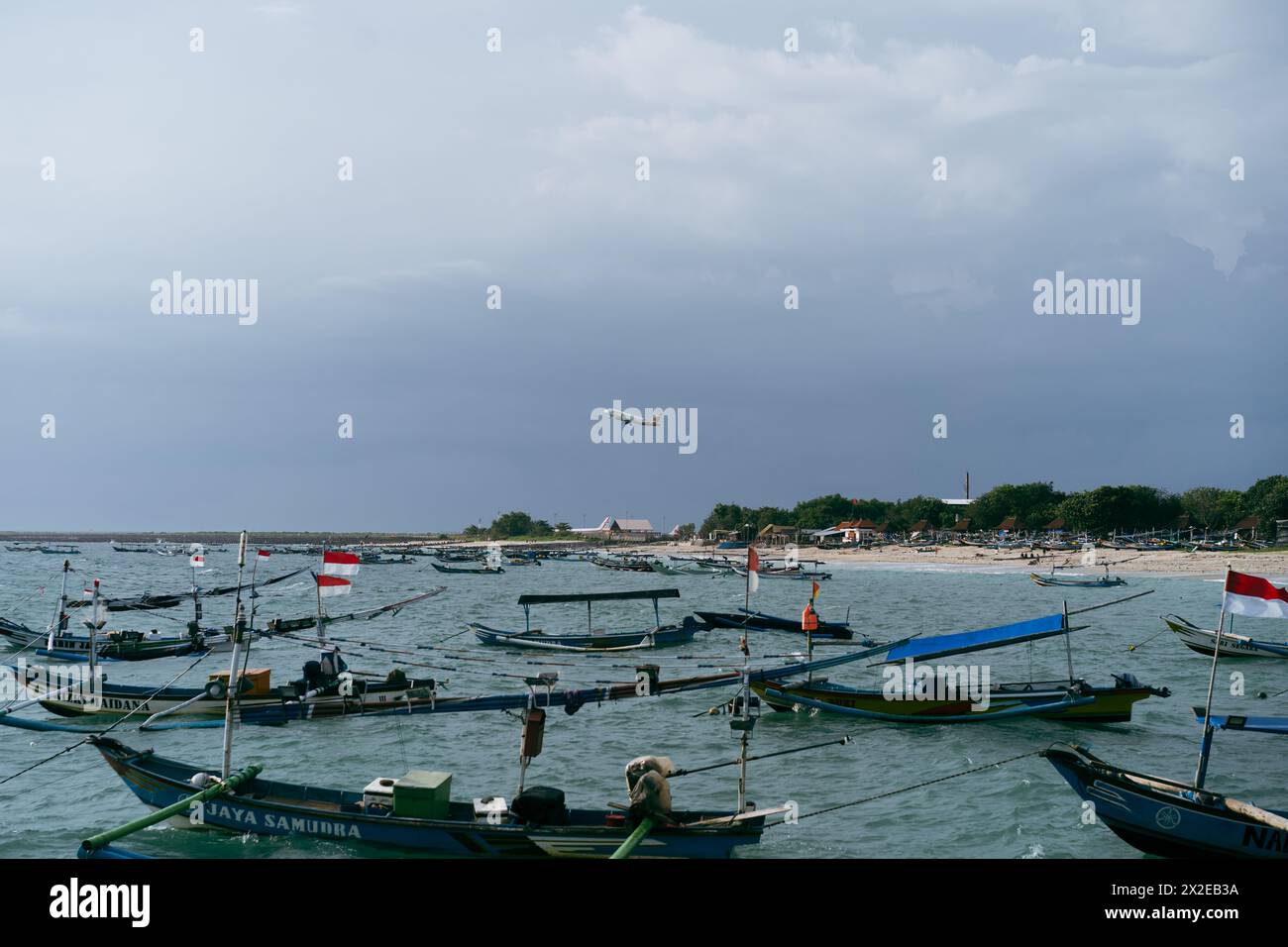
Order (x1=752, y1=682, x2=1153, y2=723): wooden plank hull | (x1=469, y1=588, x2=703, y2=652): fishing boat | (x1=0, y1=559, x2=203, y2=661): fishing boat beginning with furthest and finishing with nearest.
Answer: (x1=469, y1=588, x2=703, y2=652): fishing boat → (x1=0, y1=559, x2=203, y2=661): fishing boat → (x1=752, y1=682, x2=1153, y2=723): wooden plank hull

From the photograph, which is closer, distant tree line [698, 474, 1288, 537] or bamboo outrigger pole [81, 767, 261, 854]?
bamboo outrigger pole [81, 767, 261, 854]

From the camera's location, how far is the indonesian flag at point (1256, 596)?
14117 millimetres

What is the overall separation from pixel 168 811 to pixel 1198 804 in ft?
54.0

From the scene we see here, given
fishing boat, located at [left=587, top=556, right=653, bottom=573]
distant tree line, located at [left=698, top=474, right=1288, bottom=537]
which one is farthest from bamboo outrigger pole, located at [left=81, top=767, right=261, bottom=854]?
distant tree line, located at [left=698, top=474, right=1288, bottom=537]

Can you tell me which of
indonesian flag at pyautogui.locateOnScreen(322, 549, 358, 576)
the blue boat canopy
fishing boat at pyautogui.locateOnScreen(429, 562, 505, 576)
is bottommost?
fishing boat at pyautogui.locateOnScreen(429, 562, 505, 576)

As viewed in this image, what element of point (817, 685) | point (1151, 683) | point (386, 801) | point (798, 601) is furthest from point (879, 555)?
point (386, 801)

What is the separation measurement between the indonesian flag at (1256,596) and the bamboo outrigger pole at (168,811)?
54.6 feet

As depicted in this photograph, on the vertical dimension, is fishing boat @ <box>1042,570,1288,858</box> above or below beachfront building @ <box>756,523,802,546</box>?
above

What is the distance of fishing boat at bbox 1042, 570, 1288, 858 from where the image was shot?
13875mm

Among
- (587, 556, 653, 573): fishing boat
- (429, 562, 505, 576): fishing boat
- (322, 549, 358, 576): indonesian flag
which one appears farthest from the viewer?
(429, 562, 505, 576): fishing boat

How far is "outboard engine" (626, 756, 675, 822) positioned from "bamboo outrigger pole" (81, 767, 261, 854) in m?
6.89

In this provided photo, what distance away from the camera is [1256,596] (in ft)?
46.9

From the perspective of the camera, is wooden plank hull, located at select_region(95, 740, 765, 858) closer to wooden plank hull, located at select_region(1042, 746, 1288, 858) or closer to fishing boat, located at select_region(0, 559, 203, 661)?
wooden plank hull, located at select_region(1042, 746, 1288, 858)

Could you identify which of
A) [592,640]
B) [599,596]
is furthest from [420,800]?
[592,640]
